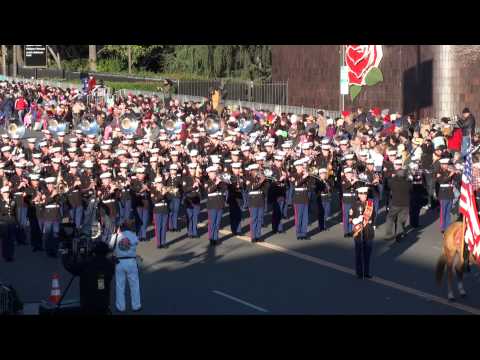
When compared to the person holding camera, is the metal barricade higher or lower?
lower

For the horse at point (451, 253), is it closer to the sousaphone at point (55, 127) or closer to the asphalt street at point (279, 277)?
the asphalt street at point (279, 277)

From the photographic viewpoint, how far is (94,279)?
16344 millimetres

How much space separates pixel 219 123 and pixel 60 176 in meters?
11.3

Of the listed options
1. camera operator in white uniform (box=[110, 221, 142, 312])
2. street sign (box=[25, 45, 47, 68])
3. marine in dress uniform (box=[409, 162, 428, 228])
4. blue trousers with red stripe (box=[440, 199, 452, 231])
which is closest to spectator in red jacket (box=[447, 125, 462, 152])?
marine in dress uniform (box=[409, 162, 428, 228])

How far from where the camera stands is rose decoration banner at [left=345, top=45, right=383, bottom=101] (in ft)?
147

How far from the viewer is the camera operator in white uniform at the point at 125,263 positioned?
17.8 meters

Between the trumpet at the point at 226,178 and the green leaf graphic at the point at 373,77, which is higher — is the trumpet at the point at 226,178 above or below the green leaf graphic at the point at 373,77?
below

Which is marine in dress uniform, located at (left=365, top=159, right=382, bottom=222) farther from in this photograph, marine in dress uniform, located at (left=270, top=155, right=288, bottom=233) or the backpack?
the backpack

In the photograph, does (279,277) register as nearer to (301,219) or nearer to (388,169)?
(301,219)

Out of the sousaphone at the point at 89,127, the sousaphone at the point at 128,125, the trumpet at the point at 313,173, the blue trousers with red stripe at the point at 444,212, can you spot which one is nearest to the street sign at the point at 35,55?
the sousaphone at the point at 89,127

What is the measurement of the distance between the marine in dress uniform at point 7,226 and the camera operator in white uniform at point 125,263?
5.71 m

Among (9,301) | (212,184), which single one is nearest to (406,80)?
(212,184)

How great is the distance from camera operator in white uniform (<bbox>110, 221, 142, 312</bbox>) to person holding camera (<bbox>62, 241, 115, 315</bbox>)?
1141 mm
